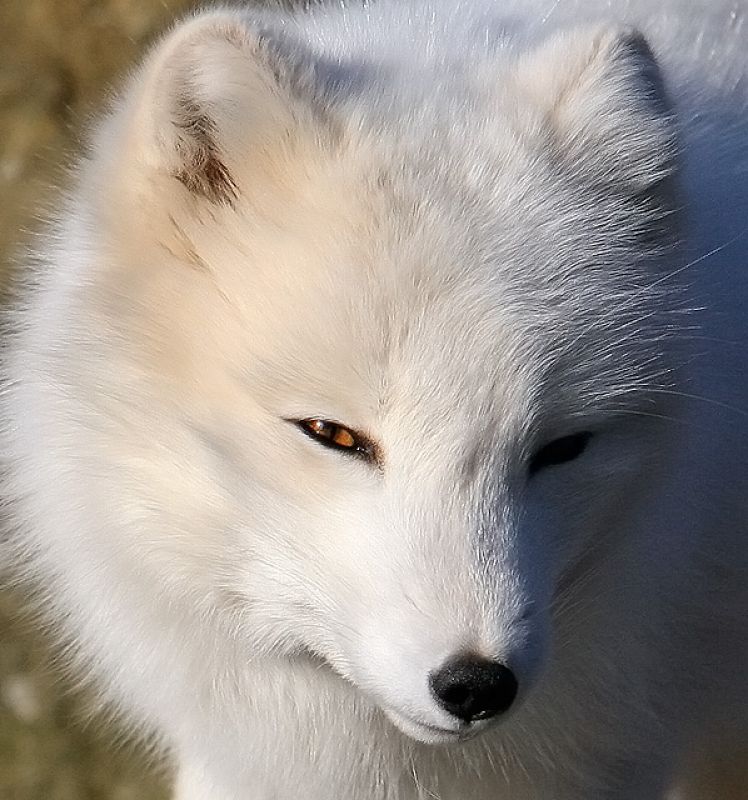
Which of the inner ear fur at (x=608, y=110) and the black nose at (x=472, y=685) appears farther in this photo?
the inner ear fur at (x=608, y=110)

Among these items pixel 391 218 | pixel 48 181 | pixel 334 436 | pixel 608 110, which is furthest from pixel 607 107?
pixel 48 181

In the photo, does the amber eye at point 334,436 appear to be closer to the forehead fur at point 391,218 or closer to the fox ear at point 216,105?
the forehead fur at point 391,218

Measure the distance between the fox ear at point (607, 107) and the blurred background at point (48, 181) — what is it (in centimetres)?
185

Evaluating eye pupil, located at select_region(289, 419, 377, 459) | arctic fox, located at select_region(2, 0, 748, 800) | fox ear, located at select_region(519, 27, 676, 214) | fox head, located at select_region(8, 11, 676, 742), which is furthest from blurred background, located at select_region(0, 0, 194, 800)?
eye pupil, located at select_region(289, 419, 377, 459)

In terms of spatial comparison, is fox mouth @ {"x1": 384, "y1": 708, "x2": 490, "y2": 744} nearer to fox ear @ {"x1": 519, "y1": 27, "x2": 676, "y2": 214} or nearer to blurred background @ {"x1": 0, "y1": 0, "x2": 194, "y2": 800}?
fox ear @ {"x1": 519, "y1": 27, "x2": 676, "y2": 214}

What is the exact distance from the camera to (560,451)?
6.06 ft

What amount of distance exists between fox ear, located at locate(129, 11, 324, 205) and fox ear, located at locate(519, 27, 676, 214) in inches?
14.0

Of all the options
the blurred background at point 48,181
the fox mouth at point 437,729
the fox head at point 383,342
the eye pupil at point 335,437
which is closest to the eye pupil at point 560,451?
the fox head at point 383,342

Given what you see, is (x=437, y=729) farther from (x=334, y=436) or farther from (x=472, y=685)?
(x=334, y=436)

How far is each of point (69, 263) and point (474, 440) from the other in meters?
0.81

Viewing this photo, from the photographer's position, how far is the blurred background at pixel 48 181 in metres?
3.51

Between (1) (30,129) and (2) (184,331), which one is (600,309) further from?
(1) (30,129)

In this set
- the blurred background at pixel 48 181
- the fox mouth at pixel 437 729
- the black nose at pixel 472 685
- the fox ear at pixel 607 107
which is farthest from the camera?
the blurred background at pixel 48 181

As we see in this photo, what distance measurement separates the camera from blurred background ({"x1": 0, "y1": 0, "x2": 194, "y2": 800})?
11.5 ft
